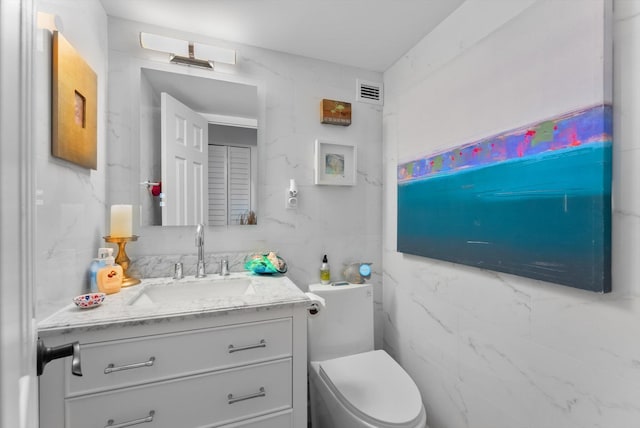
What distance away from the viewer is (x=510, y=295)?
118 centimetres

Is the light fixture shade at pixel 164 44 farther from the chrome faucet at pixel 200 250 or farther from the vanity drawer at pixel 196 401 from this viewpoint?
the vanity drawer at pixel 196 401

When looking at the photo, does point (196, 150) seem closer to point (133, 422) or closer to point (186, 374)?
point (186, 374)

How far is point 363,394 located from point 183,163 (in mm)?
1424

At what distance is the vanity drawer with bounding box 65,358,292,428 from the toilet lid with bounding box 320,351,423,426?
28 cm

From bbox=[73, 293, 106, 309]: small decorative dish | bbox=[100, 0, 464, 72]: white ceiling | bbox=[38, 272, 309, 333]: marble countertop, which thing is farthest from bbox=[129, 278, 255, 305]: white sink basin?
bbox=[100, 0, 464, 72]: white ceiling

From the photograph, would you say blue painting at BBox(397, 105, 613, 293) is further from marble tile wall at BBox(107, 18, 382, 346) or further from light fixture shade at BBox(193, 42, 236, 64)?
light fixture shade at BBox(193, 42, 236, 64)

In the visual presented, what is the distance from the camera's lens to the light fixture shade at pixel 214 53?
5.20 ft

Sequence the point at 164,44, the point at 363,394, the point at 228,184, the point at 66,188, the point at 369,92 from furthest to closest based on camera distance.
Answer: the point at 369,92 → the point at 228,184 → the point at 164,44 → the point at 363,394 → the point at 66,188

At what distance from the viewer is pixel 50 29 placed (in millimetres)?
981

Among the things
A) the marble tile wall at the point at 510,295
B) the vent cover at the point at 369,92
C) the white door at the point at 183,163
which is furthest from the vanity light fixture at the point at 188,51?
the marble tile wall at the point at 510,295

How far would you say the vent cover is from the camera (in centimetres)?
198

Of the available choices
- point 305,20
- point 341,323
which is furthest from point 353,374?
point 305,20

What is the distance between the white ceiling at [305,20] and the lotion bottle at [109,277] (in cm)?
118

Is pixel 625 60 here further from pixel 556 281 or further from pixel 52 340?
pixel 52 340
